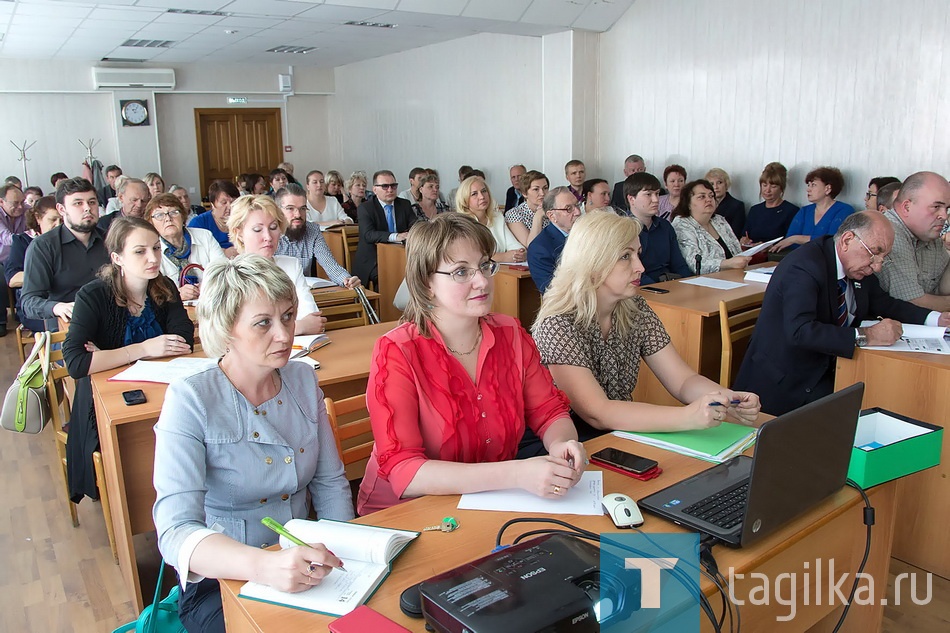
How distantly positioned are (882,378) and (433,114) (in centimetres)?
916

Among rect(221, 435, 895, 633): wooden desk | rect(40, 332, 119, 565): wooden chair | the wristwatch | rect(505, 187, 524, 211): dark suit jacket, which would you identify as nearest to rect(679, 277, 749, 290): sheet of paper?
the wristwatch

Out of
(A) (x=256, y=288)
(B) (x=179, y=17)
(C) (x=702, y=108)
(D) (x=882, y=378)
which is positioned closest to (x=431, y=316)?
(A) (x=256, y=288)

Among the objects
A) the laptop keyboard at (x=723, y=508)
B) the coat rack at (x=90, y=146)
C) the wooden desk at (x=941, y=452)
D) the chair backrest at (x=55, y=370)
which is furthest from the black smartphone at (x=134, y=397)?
the coat rack at (x=90, y=146)

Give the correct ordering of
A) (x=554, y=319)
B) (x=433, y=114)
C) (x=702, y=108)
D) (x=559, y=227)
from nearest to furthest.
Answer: (x=554, y=319) < (x=559, y=227) < (x=702, y=108) < (x=433, y=114)

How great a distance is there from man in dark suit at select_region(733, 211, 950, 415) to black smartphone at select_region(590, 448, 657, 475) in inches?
56.8

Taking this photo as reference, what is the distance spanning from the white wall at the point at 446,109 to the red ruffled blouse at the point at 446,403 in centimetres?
687

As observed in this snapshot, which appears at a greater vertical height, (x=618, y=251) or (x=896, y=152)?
(x=896, y=152)

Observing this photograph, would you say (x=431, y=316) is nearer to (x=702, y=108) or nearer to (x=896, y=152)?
(x=896, y=152)

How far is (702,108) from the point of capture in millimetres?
7520

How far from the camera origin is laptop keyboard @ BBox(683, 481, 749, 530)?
1472 mm

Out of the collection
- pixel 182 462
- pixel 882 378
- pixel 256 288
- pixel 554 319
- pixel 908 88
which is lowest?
pixel 882 378

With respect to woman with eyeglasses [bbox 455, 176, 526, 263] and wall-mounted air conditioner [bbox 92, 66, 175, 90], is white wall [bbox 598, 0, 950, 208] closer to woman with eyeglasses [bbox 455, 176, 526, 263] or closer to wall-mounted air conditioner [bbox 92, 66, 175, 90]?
woman with eyeglasses [bbox 455, 176, 526, 263]

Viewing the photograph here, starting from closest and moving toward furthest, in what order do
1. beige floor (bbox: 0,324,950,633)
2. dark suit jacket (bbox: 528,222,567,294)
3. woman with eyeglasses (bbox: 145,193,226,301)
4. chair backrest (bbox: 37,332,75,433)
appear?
beige floor (bbox: 0,324,950,633), chair backrest (bbox: 37,332,75,433), woman with eyeglasses (bbox: 145,193,226,301), dark suit jacket (bbox: 528,222,567,294)

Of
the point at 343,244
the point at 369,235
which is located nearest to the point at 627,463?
the point at 369,235
